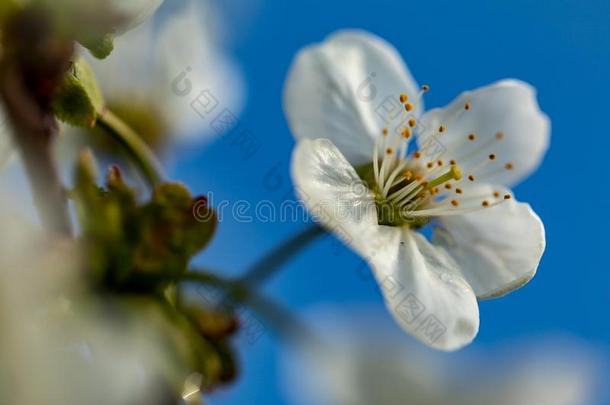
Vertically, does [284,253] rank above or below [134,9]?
below

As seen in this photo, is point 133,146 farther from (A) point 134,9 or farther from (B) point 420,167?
(B) point 420,167

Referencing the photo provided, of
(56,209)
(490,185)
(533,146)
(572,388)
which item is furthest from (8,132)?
(533,146)

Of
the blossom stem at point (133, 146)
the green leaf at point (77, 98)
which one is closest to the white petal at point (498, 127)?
the blossom stem at point (133, 146)

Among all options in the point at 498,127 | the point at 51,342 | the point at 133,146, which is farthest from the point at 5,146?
the point at 498,127

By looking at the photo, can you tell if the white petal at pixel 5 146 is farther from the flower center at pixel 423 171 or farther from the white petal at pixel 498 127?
the white petal at pixel 498 127

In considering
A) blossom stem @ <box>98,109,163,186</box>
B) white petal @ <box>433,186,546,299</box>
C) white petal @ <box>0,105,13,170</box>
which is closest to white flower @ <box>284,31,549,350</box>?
white petal @ <box>433,186,546,299</box>

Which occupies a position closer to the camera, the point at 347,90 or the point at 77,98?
the point at 77,98

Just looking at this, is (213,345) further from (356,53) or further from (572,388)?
(356,53)
